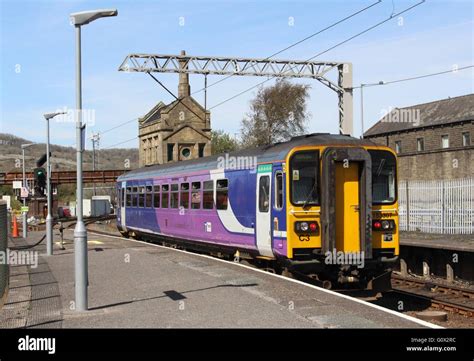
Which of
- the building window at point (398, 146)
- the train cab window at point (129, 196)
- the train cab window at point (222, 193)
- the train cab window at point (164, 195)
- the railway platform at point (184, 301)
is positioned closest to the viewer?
the railway platform at point (184, 301)

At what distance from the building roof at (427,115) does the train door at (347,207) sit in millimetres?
40323

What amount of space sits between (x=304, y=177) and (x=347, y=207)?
1026mm

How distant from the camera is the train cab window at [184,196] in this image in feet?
61.5

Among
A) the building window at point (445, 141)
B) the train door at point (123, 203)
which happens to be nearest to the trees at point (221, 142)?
the building window at point (445, 141)

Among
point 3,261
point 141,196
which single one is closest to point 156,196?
point 141,196

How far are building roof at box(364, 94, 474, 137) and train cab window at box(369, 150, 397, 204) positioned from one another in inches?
1550

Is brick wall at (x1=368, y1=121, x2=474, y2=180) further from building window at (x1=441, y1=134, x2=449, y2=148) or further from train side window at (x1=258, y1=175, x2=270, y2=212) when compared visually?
train side window at (x1=258, y1=175, x2=270, y2=212)

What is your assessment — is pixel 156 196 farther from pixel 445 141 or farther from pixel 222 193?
pixel 445 141

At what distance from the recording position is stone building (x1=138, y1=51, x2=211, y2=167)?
7262 centimetres

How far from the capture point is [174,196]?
2016 centimetres

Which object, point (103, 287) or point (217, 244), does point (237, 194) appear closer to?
point (217, 244)

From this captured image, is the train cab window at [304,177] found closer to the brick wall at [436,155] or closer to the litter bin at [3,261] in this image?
the litter bin at [3,261]
